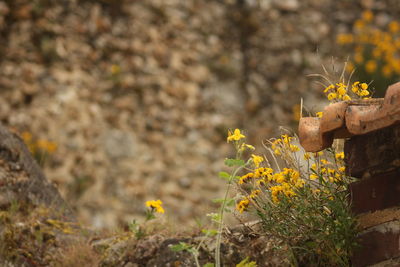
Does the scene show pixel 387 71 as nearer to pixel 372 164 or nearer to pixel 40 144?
pixel 40 144

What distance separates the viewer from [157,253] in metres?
3.11

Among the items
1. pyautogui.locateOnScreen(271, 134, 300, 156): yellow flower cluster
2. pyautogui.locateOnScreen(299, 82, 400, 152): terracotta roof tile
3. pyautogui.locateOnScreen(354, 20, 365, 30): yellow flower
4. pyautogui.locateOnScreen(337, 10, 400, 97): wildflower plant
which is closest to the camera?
pyautogui.locateOnScreen(299, 82, 400, 152): terracotta roof tile

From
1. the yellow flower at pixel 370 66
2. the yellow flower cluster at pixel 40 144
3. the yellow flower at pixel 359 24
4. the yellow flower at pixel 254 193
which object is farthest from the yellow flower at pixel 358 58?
the yellow flower at pixel 254 193

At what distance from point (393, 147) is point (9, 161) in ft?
7.97

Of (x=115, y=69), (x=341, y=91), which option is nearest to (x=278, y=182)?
(x=341, y=91)

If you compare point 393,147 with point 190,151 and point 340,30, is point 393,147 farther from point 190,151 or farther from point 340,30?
point 340,30

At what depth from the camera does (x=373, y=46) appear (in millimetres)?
7961

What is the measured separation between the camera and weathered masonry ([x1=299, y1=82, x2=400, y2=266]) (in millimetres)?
2100

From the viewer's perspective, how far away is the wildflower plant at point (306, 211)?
2.37m

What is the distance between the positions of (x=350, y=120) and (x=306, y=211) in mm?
482

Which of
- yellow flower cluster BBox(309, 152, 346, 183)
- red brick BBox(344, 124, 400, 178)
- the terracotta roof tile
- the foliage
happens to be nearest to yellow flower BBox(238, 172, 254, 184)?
yellow flower cluster BBox(309, 152, 346, 183)

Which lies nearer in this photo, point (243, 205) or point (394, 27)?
point (243, 205)

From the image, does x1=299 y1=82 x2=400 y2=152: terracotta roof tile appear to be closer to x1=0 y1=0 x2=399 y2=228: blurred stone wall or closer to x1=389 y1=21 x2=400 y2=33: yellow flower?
x1=0 y1=0 x2=399 y2=228: blurred stone wall

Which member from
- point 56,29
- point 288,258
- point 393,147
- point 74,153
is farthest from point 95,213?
point 393,147
